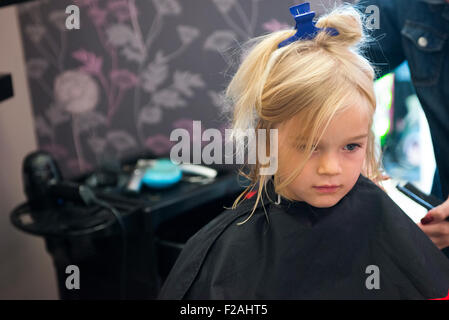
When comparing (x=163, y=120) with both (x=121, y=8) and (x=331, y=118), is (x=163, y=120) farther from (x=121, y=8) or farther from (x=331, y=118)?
(x=331, y=118)

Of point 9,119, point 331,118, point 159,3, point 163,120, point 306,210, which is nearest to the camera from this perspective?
point 331,118

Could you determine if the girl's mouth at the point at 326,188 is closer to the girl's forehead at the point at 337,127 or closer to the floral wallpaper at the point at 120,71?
the girl's forehead at the point at 337,127

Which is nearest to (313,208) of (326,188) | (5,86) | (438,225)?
(326,188)

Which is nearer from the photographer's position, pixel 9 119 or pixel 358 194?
pixel 358 194

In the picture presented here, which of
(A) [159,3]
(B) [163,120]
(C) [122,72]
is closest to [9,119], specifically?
(C) [122,72]

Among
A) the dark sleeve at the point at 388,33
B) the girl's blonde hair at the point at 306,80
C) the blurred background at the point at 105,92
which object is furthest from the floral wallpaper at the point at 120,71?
the girl's blonde hair at the point at 306,80

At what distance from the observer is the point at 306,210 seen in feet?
2.42

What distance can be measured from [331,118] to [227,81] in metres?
0.21

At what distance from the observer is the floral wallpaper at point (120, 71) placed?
52.1 inches

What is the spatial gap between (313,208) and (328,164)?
0.41 ft

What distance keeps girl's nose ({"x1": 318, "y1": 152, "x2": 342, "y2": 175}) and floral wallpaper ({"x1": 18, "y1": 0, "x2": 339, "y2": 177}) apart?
0.55 meters

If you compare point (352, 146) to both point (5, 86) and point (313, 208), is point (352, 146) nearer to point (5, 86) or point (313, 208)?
point (313, 208)

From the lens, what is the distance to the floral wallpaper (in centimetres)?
132
